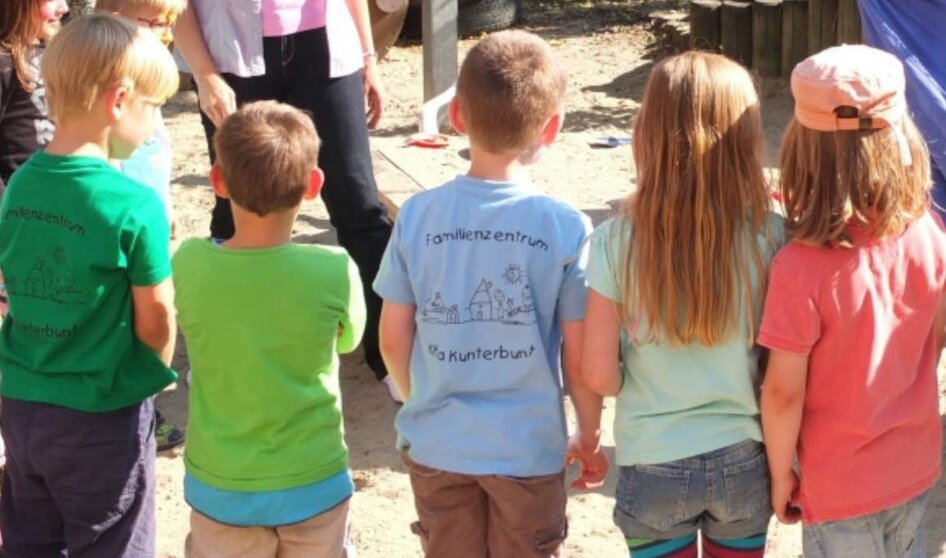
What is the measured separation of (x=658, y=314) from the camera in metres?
2.60

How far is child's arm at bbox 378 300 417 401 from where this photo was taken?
281 cm

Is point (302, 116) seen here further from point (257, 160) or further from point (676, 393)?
point (676, 393)

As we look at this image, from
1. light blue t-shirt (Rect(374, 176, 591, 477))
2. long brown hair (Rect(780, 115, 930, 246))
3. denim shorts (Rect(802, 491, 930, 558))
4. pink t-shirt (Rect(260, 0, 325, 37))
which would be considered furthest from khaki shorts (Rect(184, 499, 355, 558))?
pink t-shirt (Rect(260, 0, 325, 37))

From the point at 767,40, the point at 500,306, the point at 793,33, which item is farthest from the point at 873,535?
the point at 767,40

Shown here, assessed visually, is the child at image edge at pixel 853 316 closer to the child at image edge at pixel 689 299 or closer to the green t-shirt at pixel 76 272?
the child at image edge at pixel 689 299

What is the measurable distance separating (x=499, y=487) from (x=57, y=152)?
111 centimetres

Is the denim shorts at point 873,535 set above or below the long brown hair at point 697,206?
below

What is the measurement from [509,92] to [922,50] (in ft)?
8.15

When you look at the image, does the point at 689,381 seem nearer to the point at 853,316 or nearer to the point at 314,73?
the point at 853,316

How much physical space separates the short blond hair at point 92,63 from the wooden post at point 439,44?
457cm

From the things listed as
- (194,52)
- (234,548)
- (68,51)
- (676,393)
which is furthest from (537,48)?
(194,52)

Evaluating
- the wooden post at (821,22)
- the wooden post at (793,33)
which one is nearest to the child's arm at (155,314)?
the wooden post at (821,22)

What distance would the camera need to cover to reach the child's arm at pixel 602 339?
2648mm

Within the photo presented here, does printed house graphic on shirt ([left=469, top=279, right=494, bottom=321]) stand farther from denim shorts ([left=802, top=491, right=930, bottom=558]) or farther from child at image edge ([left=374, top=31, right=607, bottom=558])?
denim shorts ([left=802, top=491, right=930, bottom=558])
